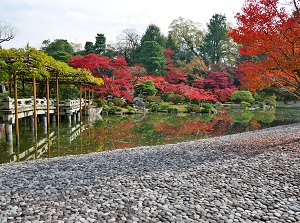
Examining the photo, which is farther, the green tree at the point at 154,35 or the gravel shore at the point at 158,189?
the green tree at the point at 154,35

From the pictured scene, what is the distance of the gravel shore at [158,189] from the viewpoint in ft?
12.4

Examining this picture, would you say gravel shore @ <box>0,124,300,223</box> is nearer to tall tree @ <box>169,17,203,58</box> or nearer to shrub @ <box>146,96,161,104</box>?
shrub @ <box>146,96,161,104</box>

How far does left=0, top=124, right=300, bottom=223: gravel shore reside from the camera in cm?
379

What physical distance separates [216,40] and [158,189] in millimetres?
44074

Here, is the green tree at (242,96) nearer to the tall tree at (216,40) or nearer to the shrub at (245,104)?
the shrub at (245,104)

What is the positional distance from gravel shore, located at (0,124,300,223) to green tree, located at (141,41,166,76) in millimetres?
33758

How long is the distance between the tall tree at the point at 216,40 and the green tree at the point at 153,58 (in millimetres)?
8727

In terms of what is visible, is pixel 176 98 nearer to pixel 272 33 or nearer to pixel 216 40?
pixel 216 40

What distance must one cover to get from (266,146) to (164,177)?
15.0 ft

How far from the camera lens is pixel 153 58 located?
40438 millimetres

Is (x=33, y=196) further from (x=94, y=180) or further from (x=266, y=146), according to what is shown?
(x=266, y=146)

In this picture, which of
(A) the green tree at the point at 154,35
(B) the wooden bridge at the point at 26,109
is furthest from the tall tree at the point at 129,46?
(B) the wooden bridge at the point at 26,109

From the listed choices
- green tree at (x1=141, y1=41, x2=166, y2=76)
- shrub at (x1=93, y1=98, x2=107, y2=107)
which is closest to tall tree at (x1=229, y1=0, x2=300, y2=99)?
shrub at (x1=93, y1=98, x2=107, y2=107)

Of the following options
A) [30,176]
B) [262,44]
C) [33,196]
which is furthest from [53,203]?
[262,44]
